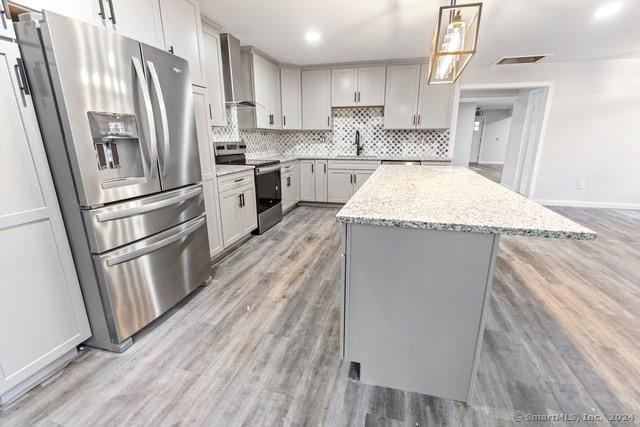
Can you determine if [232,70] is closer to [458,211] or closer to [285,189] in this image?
[285,189]

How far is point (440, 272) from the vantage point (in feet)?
3.85

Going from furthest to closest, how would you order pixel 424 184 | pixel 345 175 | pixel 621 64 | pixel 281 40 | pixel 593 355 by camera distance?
pixel 345 175
pixel 621 64
pixel 281 40
pixel 424 184
pixel 593 355

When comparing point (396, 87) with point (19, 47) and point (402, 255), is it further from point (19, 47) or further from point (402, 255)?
point (19, 47)

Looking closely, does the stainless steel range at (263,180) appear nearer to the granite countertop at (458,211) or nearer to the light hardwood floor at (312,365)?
the light hardwood floor at (312,365)

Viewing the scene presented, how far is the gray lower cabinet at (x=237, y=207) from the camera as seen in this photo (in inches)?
111

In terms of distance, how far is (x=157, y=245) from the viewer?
5.70 feet

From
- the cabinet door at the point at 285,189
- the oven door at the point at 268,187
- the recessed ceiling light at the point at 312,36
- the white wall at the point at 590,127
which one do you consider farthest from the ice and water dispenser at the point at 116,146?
the white wall at the point at 590,127

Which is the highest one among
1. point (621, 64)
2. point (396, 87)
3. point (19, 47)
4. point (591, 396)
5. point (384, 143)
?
point (621, 64)

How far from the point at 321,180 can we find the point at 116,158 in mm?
3420

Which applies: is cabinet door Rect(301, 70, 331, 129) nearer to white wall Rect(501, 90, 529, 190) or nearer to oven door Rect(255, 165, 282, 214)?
oven door Rect(255, 165, 282, 214)

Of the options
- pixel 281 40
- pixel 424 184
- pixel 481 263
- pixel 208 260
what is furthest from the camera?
pixel 281 40

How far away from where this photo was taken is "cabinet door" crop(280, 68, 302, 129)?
178 inches

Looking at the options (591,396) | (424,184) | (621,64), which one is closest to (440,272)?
(424,184)

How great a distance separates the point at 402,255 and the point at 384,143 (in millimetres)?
4000
